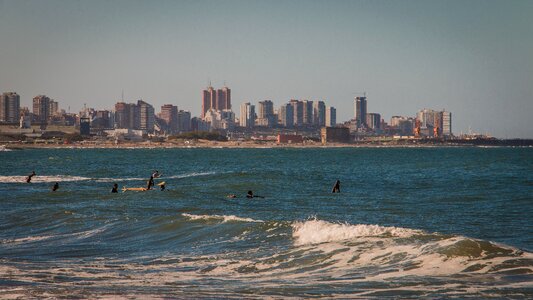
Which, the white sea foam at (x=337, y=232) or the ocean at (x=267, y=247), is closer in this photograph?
the ocean at (x=267, y=247)

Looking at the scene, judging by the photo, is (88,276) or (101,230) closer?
(88,276)

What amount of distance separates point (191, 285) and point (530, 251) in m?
10.1

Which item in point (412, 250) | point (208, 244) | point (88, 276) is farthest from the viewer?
point (208, 244)

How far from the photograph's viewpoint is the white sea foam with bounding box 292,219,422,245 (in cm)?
2477

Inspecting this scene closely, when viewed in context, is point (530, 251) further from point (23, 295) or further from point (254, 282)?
point (23, 295)

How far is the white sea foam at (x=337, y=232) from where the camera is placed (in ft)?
81.3

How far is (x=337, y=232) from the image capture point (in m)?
25.8

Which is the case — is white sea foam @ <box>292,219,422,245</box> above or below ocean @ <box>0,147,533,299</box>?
above

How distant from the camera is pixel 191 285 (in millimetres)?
18094

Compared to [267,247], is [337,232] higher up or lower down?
higher up

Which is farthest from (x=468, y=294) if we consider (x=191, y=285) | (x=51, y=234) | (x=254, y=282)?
(x=51, y=234)

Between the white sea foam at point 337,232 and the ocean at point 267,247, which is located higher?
the white sea foam at point 337,232

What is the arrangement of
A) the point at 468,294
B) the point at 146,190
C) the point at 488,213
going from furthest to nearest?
the point at 146,190 → the point at 488,213 → the point at 468,294

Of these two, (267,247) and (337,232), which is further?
(337,232)
